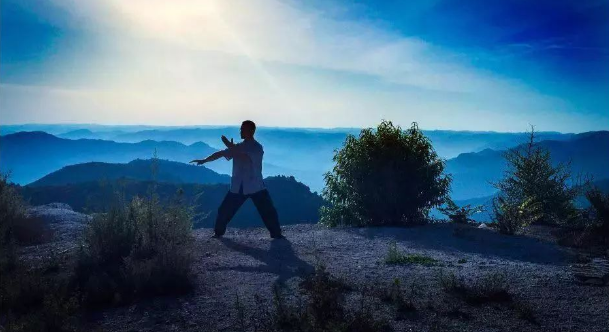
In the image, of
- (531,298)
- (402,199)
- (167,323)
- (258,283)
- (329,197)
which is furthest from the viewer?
(329,197)

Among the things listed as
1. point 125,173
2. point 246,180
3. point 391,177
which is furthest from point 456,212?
point 125,173

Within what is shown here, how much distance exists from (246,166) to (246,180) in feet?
0.93

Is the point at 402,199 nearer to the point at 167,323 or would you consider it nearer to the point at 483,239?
the point at 483,239

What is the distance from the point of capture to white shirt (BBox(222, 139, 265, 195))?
893cm

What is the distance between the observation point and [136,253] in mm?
6449

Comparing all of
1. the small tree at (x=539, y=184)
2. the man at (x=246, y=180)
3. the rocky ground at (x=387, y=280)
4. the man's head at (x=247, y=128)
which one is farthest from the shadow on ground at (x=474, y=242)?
the man's head at (x=247, y=128)

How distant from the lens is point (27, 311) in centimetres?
491

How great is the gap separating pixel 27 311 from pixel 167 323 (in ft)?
5.56

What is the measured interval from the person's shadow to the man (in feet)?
1.81

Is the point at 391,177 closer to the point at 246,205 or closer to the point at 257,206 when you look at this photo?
the point at 257,206

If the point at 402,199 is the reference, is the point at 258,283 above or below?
below

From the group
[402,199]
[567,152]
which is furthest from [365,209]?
[567,152]

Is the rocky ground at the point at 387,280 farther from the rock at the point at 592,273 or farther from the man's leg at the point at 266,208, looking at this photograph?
the man's leg at the point at 266,208

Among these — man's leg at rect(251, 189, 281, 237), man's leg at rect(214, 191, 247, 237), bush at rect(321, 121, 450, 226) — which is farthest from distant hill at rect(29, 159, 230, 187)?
man's leg at rect(251, 189, 281, 237)
